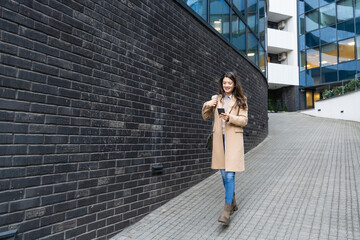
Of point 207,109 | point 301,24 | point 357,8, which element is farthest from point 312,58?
point 207,109

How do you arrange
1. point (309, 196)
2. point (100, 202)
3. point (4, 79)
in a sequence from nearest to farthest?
point (4, 79) → point (100, 202) → point (309, 196)

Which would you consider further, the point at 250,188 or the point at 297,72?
the point at 297,72

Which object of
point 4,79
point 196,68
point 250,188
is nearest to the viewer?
point 4,79

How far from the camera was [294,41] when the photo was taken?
84.7 ft

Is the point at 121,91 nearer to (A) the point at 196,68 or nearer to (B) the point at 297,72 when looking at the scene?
(A) the point at 196,68

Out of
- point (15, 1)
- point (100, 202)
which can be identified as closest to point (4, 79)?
point (15, 1)

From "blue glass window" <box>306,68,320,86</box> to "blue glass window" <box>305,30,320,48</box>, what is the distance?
7.95ft

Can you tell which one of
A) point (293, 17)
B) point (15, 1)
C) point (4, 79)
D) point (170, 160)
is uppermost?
point (293, 17)

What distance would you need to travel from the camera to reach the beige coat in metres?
3.08

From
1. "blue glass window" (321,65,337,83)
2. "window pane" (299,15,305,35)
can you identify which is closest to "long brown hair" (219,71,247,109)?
"blue glass window" (321,65,337,83)

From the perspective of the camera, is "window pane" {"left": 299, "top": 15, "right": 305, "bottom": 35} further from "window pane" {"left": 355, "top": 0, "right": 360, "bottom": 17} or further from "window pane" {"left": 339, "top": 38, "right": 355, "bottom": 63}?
"window pane" {"left": 355, "top": 0, "right": 360, "bottom": 17}

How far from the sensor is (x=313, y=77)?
23.9 m

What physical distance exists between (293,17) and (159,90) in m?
27.1

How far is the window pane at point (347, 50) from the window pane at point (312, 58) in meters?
2.16
